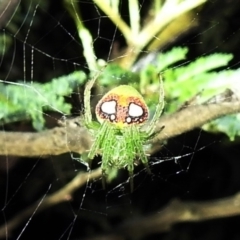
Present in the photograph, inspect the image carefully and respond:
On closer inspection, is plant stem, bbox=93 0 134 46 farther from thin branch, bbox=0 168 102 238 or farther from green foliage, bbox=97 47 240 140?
thin branch, bbox=0 168 102 238

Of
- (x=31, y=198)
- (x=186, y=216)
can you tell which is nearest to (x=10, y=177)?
(x=31, y=198)

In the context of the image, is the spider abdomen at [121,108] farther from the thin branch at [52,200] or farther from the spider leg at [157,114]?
the thin branch at [52,200]

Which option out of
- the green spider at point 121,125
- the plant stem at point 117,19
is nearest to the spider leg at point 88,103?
the green spider at point 121,125

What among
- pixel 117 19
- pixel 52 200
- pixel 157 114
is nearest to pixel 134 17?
pixel 117 19

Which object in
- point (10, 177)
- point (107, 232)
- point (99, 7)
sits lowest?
point (107, 232)

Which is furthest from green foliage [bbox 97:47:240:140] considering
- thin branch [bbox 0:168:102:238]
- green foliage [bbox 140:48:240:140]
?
thin branch [bbox 0:168:102:238]

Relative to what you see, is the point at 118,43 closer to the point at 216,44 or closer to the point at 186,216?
the point at 216,44
